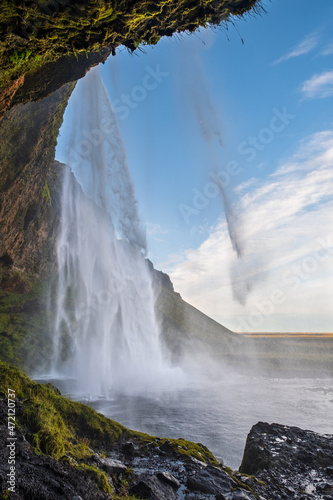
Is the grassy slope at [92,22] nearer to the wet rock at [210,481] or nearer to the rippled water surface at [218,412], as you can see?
the wet rock at [210,481]

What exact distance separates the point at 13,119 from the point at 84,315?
41.3 meters

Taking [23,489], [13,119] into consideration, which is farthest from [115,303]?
[23,489]

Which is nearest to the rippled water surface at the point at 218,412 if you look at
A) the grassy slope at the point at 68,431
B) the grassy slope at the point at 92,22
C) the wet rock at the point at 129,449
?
the grassy slope at the point at 68,431

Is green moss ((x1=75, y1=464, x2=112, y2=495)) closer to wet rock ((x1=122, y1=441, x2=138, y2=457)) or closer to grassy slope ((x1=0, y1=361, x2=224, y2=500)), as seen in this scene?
grassy slope ((x1=0, y1=361, x2=224, y2=500))

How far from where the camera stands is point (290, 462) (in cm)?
854

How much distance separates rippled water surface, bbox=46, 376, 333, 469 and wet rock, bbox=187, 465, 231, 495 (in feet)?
16.6

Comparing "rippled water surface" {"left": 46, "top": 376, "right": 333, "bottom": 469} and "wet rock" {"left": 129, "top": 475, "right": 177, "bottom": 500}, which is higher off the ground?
"wet rock" {"left": 129, "top": 475, "right": 177, "bottom": 500}

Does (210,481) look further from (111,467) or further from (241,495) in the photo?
(111,467)

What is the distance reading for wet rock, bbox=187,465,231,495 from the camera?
6215 millimetres

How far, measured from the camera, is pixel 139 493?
18.3ft

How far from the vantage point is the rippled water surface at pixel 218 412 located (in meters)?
15.8

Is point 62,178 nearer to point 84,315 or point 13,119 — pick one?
point 84,315

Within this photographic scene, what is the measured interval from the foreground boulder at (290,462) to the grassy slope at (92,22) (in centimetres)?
1227

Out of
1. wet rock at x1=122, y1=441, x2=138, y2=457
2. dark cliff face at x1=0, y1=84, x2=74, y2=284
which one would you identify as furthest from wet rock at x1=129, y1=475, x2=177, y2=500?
dark cliff face at x1=0, y1=84, x2=74, y2=284
